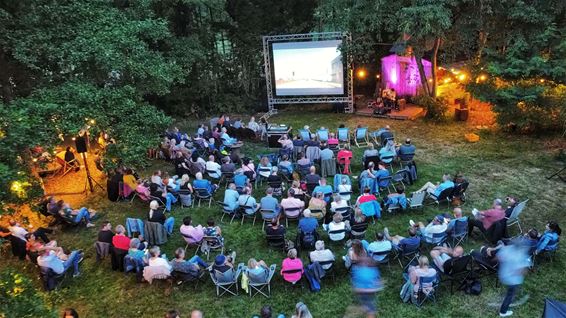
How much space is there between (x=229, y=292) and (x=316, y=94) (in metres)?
13.4

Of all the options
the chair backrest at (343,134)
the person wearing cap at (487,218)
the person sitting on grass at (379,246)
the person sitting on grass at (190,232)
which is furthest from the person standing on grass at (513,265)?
the chair backrest at (343,134)

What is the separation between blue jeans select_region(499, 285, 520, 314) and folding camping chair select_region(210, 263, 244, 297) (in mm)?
4635

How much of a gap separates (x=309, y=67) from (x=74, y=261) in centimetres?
1347

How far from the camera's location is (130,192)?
42.5 ft

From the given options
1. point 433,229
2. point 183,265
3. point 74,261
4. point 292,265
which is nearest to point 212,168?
point 74,261

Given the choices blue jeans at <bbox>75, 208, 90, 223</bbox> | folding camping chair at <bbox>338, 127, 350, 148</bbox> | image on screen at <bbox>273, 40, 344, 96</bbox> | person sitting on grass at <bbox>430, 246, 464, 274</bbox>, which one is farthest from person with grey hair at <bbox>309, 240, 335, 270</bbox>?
image on screen at <bbox>273, 40, 344, 96</bbox>

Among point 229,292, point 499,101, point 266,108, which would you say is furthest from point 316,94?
point 229,292

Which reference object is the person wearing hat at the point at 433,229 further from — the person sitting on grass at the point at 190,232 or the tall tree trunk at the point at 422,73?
the tall tree trunk at the point at 422,73

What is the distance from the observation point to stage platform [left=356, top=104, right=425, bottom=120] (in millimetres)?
19406

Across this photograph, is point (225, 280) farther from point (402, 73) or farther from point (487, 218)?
point (402, 73)

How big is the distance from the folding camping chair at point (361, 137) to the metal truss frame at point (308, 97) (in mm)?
4404

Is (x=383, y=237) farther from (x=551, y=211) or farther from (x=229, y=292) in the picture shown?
(x=551, y=211)

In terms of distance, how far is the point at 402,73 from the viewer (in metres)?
21.2

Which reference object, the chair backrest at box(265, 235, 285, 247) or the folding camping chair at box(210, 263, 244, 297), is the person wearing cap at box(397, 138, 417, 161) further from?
the folding camping chair at box(210, 263, 244, 297)
